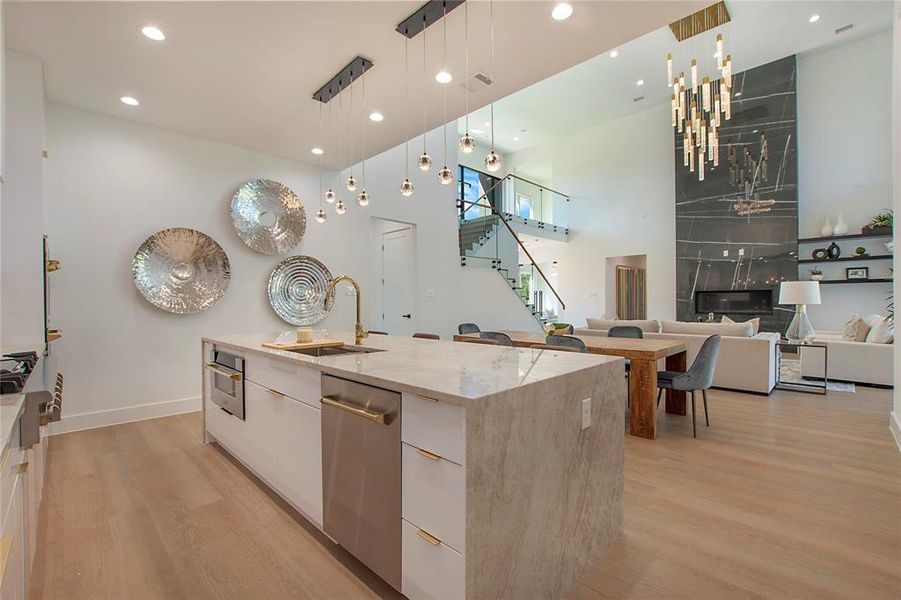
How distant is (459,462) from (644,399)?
9.09 feet

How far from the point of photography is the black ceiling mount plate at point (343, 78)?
10.0 feet

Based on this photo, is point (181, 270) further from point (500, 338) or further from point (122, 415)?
point (500, 338)

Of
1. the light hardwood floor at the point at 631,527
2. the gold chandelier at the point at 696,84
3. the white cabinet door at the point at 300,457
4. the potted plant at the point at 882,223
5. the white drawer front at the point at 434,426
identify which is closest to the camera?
the white drawer front at the point at 434,426

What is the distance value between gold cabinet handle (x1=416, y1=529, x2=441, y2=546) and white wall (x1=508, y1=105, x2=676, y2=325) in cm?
992

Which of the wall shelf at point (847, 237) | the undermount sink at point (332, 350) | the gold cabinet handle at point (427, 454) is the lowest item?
the gold cabinet handle at point (427, 454)

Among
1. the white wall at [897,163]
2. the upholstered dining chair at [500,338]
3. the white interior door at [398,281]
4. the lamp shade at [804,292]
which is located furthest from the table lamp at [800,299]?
the white interior door at [398,281]

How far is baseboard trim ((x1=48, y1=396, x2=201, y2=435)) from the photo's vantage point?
3.70m

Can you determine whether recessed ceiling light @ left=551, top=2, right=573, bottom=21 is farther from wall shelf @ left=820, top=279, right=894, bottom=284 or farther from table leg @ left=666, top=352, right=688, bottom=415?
wall shelf @ left=820, top=279, right=894, bottom=284

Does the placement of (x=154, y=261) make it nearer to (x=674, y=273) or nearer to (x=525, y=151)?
(x=674, y=273)

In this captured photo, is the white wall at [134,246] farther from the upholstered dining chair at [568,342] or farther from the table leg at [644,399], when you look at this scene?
the table leg at [644,399]

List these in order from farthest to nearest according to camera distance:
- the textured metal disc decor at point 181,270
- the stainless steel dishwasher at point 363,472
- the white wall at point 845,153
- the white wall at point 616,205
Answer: the white wall at point 616,205
the white wall at point 845,153
the textured metal disc decor at point 181,270
the stainless steel dishwasher at point 363,472

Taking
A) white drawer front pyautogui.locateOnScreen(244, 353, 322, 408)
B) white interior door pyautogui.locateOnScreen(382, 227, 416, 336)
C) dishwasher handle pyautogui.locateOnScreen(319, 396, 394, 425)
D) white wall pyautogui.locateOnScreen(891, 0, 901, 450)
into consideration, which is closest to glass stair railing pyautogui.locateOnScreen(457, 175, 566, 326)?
white interior door pyautogui.locateOnScreen(382, 227, 416, 336)

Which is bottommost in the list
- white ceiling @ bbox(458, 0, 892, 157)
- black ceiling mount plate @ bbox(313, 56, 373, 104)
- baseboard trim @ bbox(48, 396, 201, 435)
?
baseboard trim @ bbox(48, 396, 201, 435)

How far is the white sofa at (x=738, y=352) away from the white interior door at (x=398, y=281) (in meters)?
2.60
